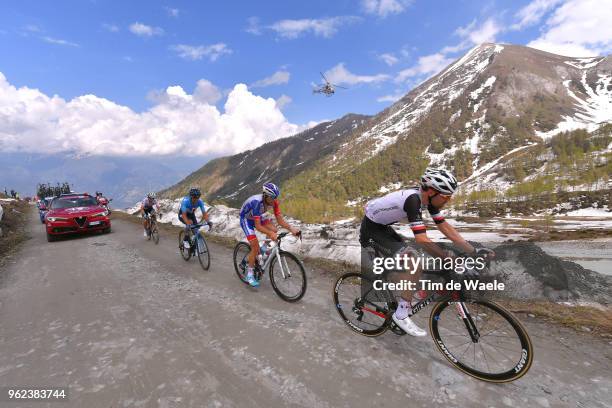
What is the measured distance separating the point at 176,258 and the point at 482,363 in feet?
35.0

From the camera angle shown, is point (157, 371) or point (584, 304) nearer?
point (157, 371)

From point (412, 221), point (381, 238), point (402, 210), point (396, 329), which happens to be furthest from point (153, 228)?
point (412, 221)

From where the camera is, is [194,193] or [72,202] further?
[72,202]

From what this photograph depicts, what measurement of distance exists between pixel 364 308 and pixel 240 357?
2355 millimetres

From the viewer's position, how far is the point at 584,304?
259 inches

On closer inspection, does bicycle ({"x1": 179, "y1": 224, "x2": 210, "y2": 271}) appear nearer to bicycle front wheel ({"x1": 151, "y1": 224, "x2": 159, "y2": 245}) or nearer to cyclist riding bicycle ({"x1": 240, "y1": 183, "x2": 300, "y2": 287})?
cyclist riding bicycle ({"x1": 240, "y1": 183, "x2": 300, "y2": 287})

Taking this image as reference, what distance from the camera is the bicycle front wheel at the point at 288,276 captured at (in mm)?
7141

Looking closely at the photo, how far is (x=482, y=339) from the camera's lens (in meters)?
4.63

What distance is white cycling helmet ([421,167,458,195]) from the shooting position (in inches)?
178

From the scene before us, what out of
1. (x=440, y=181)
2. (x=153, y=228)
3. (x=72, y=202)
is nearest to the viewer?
(x=440, y=181)

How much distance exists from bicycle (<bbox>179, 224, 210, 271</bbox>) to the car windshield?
36.5 ft

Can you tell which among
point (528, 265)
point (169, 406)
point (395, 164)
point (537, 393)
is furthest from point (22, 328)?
point (395, 164)

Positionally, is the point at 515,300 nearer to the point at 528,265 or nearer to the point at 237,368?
the point at 528,265

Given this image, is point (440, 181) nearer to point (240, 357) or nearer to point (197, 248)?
point (240, 357)
